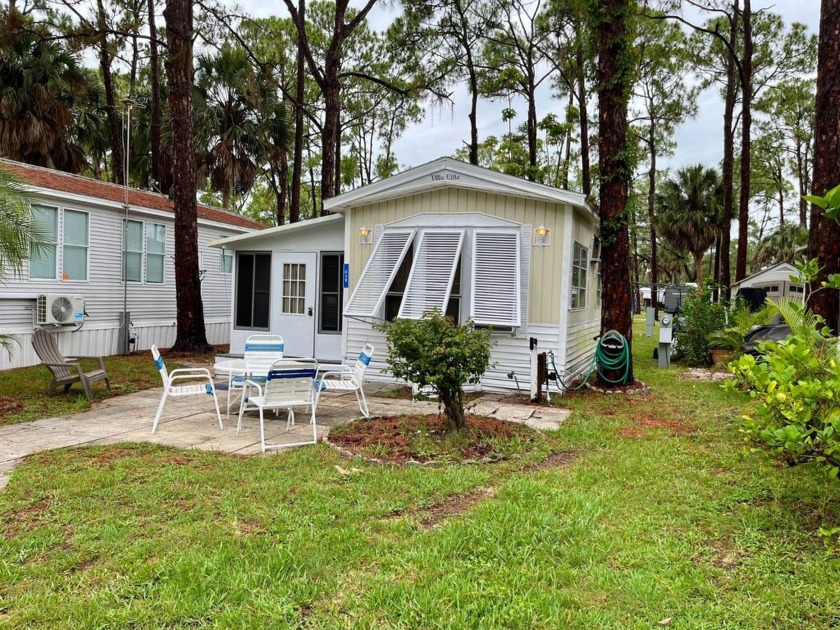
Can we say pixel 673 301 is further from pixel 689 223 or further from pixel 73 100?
pixel 73 100

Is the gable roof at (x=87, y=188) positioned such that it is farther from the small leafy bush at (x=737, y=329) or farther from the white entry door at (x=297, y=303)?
the small leafy bush at (x=737, y=329)

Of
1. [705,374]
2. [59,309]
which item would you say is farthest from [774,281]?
[59,309]

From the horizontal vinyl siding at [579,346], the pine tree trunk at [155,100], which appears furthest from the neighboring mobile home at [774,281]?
the pine tree trunk at [155,100]

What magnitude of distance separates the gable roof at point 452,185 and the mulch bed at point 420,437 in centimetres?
361

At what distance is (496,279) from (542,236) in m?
0.93

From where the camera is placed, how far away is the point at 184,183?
1193cm

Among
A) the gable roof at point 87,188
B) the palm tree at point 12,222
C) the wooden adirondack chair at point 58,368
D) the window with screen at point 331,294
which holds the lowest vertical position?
the wooden adirondack chair at point 58,368

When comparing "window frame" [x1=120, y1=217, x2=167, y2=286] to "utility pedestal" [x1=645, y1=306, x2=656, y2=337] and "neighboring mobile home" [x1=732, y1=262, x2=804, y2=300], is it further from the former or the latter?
"neighboring mobile home" [x1=732, y1=262, x2=804, y2=300]

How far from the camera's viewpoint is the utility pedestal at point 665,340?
11219 mm

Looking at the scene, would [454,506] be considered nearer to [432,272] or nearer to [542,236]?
[432,272]

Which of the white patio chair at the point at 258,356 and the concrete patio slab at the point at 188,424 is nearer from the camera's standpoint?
the concrete patio slab at the point at 188,424

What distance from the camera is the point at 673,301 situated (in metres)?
16.3

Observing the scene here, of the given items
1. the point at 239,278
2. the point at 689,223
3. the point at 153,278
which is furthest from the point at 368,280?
the point at 689,223

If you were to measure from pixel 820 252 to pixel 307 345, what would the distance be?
7.61m
